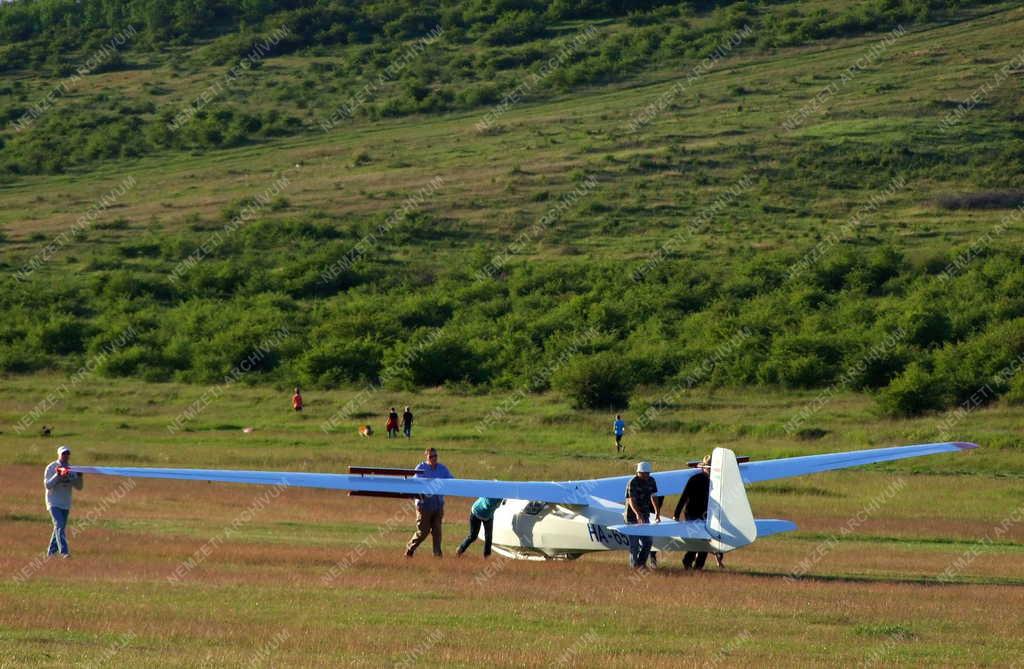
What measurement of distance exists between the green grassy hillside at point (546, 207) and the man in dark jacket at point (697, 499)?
2780cm

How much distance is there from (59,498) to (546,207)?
70.7m

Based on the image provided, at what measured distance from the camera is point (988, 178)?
87562mm

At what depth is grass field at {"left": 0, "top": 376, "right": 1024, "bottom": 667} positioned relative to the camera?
12.5m

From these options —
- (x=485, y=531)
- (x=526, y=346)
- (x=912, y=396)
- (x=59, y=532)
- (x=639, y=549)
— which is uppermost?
(x=59, y=532)

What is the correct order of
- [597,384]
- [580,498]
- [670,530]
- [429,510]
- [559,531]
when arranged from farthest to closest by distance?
[597,384]
[429,510]
[559,531]
[580,498]
[670,530]

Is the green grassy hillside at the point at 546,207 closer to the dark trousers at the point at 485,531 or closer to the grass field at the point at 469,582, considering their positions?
the grass field at the point at 469,582

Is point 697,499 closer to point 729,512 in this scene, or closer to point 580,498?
point 729,512

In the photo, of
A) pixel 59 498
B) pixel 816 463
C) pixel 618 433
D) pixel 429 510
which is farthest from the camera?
pixel 618 433

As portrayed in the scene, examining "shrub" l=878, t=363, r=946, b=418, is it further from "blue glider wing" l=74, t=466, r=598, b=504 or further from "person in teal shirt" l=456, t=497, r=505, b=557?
"blue glider wing" l=74, t=466, r=598, b=504

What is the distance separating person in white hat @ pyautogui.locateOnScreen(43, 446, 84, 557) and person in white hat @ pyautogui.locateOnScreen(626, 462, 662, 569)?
7214 mm

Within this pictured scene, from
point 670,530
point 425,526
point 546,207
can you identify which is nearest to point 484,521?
point 425,526

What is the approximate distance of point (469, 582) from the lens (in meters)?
17.1

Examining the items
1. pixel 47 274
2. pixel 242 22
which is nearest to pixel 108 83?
pixel 242 22

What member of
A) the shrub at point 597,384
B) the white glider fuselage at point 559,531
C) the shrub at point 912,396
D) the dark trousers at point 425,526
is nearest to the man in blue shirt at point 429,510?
the dark trousers at point 425,526
